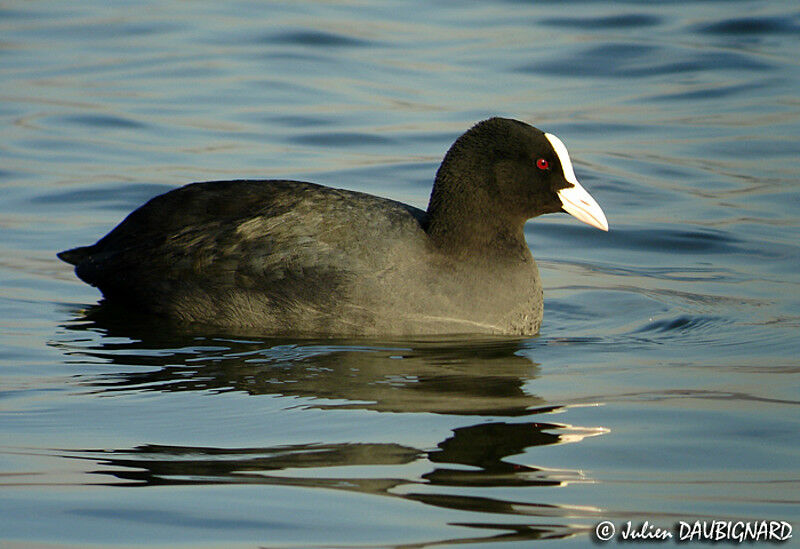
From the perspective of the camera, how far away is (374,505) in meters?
4.04

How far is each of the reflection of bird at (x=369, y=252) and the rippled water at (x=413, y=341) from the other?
0.18 meters

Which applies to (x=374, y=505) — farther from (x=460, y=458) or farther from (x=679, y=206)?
(x=679, y=206)

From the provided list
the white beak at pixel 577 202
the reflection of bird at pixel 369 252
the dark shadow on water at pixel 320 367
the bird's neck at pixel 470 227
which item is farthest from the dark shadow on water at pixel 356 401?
the white beak at pixel 577 202

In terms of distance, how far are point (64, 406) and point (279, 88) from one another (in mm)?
8165

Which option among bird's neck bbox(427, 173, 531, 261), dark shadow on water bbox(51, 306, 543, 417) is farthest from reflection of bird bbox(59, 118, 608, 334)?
dark shadow on water bbox(51, 306, 543, 417)

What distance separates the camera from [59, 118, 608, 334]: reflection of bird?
622 cm

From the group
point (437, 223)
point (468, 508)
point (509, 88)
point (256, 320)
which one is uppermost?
A: point (509, 88)

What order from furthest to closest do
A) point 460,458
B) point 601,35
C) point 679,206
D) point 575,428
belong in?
point 601,35, point 679,206, point 575,428, point 460,458

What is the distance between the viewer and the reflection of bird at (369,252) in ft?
20.4

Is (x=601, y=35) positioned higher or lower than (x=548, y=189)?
higher

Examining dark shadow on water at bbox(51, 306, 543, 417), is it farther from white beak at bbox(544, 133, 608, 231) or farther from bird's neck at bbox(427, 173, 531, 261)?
white beak at bbox(544, 133, 608, 231)

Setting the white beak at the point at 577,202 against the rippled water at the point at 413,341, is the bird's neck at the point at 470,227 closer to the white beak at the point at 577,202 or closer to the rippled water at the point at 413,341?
the white beak at the point at 577,202

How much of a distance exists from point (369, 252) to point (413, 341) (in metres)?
0.44

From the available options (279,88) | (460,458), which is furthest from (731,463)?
(279,88)
